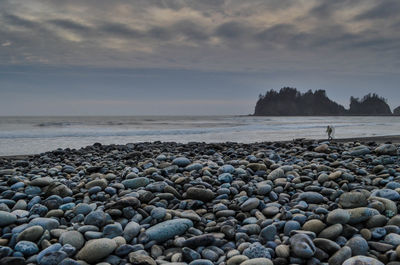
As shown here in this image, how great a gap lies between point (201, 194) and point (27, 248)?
1.63 meters

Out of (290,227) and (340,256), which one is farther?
(290,227)

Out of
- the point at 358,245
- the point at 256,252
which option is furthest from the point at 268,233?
the point at 358,245

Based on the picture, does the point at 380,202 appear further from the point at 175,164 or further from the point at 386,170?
the point at 175,164

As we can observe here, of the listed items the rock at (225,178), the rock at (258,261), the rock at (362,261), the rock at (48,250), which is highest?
the rock at (225,178)

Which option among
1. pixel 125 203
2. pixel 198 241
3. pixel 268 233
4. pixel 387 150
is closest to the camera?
pixel 198 241

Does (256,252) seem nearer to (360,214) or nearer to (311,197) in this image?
(360,214)

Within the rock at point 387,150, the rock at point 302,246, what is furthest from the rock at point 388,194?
the rock at point 387,150

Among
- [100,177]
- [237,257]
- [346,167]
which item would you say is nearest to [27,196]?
[100,177]

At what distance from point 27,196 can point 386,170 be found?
4.56 metres

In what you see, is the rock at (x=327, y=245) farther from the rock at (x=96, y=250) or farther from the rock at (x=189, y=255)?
the rock at (x=96, y=250)

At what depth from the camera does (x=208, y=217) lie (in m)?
2.83

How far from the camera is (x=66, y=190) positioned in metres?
3.40

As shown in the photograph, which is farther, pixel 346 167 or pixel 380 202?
pixel 346 167

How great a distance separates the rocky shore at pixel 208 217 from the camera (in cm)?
219
